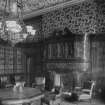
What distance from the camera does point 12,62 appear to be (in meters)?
8.19

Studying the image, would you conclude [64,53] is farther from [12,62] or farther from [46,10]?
[12,62]

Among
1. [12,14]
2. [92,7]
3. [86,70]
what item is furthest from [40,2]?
[86,70]

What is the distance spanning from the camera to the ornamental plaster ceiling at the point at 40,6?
7.04 meters

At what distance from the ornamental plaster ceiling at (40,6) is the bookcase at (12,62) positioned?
75.0 inches

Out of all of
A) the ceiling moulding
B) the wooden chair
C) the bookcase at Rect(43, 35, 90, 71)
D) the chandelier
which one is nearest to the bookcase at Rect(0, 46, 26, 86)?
the chandelier

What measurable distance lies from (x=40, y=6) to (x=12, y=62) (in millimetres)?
3158

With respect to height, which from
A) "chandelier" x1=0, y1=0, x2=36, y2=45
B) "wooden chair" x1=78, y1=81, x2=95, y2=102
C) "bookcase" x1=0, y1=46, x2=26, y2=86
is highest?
"chandelier" x1=0, y1=0, x2=36, y2=45

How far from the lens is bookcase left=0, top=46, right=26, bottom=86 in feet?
25.7

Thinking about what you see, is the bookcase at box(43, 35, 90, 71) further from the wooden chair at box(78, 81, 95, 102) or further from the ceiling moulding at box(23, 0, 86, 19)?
the ceiling moulding at box(23, 0, 86, 19)

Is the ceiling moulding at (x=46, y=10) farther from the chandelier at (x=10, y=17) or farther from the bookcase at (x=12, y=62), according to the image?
the bookcase at (x=12, y=62)

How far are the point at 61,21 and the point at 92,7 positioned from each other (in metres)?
1.55

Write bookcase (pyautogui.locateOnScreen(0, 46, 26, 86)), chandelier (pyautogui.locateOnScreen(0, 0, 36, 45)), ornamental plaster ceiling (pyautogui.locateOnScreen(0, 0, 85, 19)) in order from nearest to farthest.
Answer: chandelier (pyautogui.locateOnScreen(0, 0, 36, 45)) < ornamental plaster ceiling (pyautogui.locateOnScreen(0, 0, 85, 19)) < bookcase (pyautogui.locateOnScreen(0, 46, 26, 86))

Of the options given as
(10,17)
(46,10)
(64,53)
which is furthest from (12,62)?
(46,10)

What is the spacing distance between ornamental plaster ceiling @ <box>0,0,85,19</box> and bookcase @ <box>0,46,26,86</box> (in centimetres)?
190
